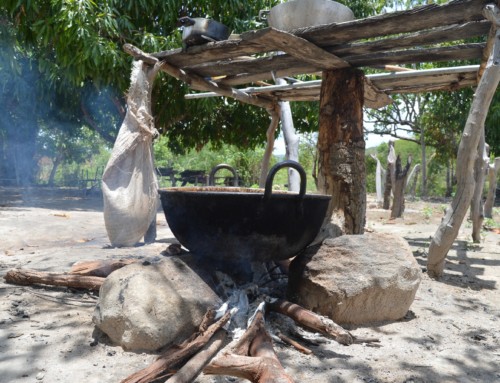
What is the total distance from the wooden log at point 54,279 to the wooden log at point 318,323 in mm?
1297

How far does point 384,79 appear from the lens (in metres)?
4.43

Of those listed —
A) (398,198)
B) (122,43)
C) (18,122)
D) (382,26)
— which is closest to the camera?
(382,26)

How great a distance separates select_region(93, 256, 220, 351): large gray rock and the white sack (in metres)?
1.98

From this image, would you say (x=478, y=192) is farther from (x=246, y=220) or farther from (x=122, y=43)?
(x=122, y=43)

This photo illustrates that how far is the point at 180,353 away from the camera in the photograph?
79.6 inches

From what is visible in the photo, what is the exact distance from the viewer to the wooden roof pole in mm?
3955

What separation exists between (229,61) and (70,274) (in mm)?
2169

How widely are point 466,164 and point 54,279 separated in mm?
3349

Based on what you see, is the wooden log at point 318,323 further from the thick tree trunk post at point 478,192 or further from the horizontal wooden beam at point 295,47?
the thick tree trunk post at point 478,192

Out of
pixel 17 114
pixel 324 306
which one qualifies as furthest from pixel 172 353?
pixel 17 114

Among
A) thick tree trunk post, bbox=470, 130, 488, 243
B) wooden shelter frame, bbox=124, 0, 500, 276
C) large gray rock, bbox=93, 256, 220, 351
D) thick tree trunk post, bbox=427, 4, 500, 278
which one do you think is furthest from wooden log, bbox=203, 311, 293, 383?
thick tree trunk post, bbox=470, 130, 488, 243

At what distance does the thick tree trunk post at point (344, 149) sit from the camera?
11.6 feet

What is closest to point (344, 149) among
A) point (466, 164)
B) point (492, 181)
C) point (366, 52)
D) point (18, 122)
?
point (366, 52)

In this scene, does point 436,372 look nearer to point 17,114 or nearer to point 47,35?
point 47,35
